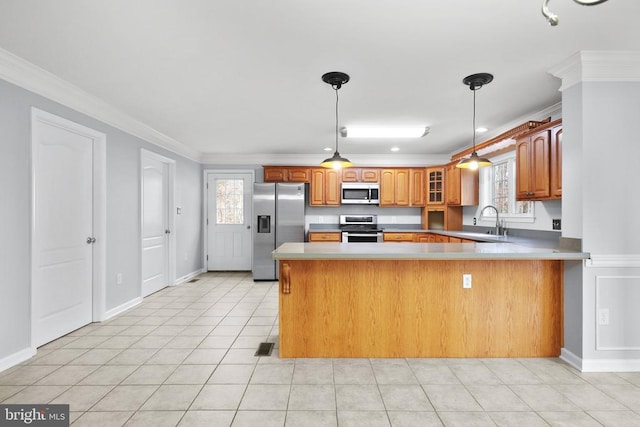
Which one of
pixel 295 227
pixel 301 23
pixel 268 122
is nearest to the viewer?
pixel 301 23

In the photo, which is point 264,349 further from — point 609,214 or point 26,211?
point 609,214

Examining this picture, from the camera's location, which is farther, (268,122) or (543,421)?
(268,122)

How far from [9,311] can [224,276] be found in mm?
3772

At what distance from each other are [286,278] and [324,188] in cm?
385

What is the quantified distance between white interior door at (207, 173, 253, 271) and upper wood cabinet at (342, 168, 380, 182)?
193 cm

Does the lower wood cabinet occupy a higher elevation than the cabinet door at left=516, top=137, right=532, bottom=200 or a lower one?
lower

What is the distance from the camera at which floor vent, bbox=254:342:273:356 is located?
9.30ft

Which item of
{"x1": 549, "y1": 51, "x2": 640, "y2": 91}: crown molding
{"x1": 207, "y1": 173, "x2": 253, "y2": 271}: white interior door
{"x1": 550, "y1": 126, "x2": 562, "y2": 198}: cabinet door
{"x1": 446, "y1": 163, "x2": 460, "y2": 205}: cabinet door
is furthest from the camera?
{"x1": 207, "y1": 173, "x2": 253, "y2": 271}: white interior door

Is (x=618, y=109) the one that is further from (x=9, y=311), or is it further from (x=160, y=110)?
(x=9, y=311)

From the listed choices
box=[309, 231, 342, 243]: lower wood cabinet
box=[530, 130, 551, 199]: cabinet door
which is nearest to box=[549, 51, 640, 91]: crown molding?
box=[530, 130, 551, 199]: cabinet door

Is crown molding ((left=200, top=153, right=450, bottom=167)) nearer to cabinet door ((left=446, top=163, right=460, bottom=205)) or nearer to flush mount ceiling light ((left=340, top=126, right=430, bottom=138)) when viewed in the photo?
cabinet door ((left=446, top=163, right=460, bottom=205))

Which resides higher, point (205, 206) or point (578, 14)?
point (578, 14)

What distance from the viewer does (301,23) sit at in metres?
2.07

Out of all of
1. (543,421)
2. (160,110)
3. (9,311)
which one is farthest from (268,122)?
(543,421)
